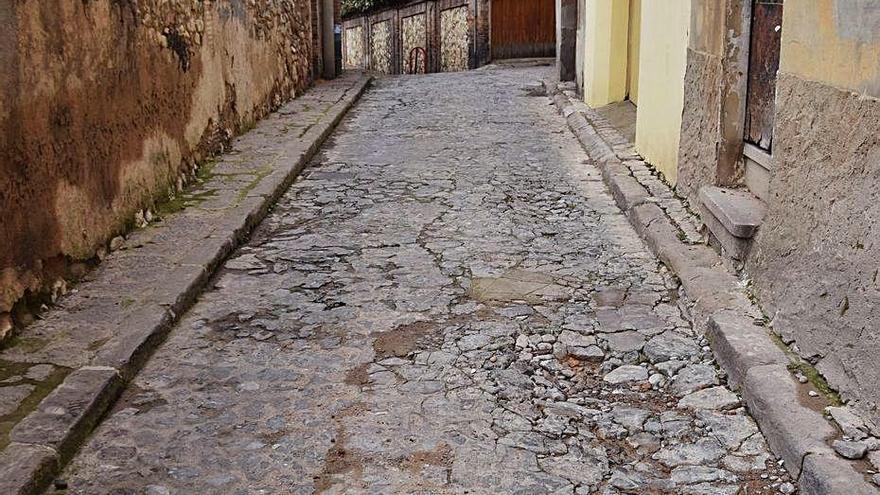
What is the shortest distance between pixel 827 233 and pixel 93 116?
3.34 m

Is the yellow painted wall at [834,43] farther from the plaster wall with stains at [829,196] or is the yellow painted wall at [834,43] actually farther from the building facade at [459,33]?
the building facade at [459,33]

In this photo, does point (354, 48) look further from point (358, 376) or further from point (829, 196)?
point (829, 196)

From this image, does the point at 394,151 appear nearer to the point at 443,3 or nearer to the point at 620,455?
the point at 620,455

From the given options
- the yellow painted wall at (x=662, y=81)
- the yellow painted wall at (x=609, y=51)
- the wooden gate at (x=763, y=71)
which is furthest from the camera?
the yellow painted wall at (x=609, y=51)

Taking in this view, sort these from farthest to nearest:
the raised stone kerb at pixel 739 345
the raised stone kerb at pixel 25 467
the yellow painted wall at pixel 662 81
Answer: the yellow painted wall at pixel 662 81 < the raised stone kerb at pixel 739 345 < the raised stone kerb at pixel 25 467

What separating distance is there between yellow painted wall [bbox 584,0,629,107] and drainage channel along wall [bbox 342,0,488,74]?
8.81 m

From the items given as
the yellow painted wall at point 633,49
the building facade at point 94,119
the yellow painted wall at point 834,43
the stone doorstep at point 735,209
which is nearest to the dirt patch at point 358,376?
the building facade at point 94,119

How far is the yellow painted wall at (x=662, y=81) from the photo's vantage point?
19.0 ft

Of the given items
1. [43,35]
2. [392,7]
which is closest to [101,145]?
[43,35]

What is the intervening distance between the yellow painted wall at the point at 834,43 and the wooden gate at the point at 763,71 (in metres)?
0.82

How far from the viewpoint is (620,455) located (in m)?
2.88

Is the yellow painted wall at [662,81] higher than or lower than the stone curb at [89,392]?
higher

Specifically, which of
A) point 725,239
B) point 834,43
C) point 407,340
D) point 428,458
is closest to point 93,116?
point 407,340

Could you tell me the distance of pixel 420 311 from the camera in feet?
13.5
